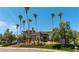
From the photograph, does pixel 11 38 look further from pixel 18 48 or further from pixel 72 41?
pixel 72 41

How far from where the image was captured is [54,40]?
27.5 ft

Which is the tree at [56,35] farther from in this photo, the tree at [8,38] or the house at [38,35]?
the tree at [8,38]

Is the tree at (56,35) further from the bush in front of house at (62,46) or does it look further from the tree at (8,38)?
the tree at (8,38)

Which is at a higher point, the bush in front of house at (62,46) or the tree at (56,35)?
the tree at (56,35)

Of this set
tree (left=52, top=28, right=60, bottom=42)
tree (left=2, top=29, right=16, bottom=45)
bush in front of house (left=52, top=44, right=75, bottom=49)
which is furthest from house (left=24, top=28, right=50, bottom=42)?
tree (left=2, top=29, right=16, bottom=45)

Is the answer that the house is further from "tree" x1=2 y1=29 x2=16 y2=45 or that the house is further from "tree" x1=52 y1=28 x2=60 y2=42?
"tree" x1=2 y1=29 x2=16 y2=45

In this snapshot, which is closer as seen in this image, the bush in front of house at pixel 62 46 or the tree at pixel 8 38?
the tree at pixel 8 38

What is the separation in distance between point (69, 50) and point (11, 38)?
178cm

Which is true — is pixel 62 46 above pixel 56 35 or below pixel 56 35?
below

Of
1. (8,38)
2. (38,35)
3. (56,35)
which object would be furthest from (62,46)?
(8,38)

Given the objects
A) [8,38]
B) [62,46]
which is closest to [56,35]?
[62,46]

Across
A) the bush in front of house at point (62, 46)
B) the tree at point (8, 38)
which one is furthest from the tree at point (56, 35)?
the tree at point (8, 38)

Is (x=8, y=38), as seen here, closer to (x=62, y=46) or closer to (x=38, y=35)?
(x=38, y=35)
